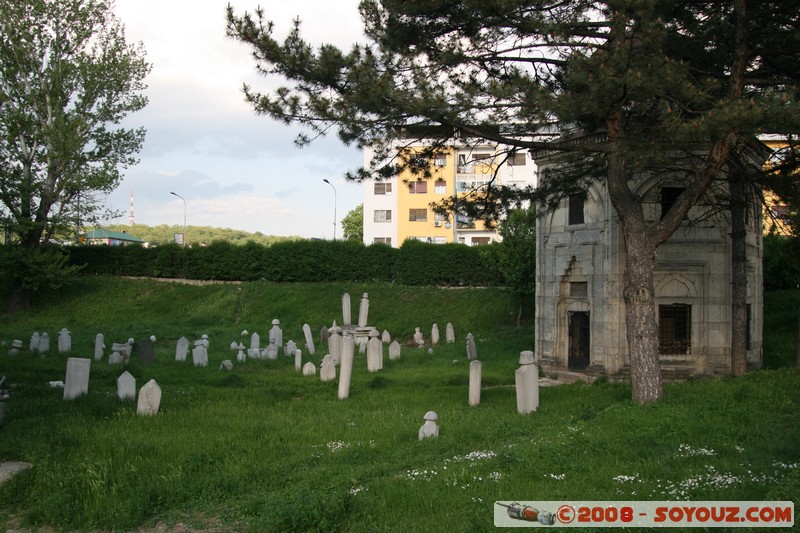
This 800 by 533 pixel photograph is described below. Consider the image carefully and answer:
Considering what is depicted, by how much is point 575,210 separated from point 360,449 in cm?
1175

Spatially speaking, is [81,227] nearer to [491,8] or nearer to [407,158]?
[407,158]

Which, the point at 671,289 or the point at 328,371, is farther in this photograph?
the point at 671,289

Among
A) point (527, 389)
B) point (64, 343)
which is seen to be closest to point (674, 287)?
point (527, 389)

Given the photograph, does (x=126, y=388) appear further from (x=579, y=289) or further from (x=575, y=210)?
(x=575, y=210)

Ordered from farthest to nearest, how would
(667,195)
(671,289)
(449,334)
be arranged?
(449,334), (667,195), (671,289)

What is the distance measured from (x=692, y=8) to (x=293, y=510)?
13072 millimetres

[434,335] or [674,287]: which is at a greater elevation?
[674,287]

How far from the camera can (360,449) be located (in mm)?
9258

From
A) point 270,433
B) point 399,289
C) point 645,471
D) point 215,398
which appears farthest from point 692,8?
point 399,289

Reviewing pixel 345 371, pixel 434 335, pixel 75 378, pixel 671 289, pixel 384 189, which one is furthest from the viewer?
pixel 384 189

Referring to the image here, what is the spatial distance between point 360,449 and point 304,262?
30.0 m

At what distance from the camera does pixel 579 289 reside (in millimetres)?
18594

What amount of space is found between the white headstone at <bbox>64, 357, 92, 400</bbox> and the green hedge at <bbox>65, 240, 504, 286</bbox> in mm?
23386

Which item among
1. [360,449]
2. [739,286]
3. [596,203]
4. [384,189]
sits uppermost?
[384,189]
